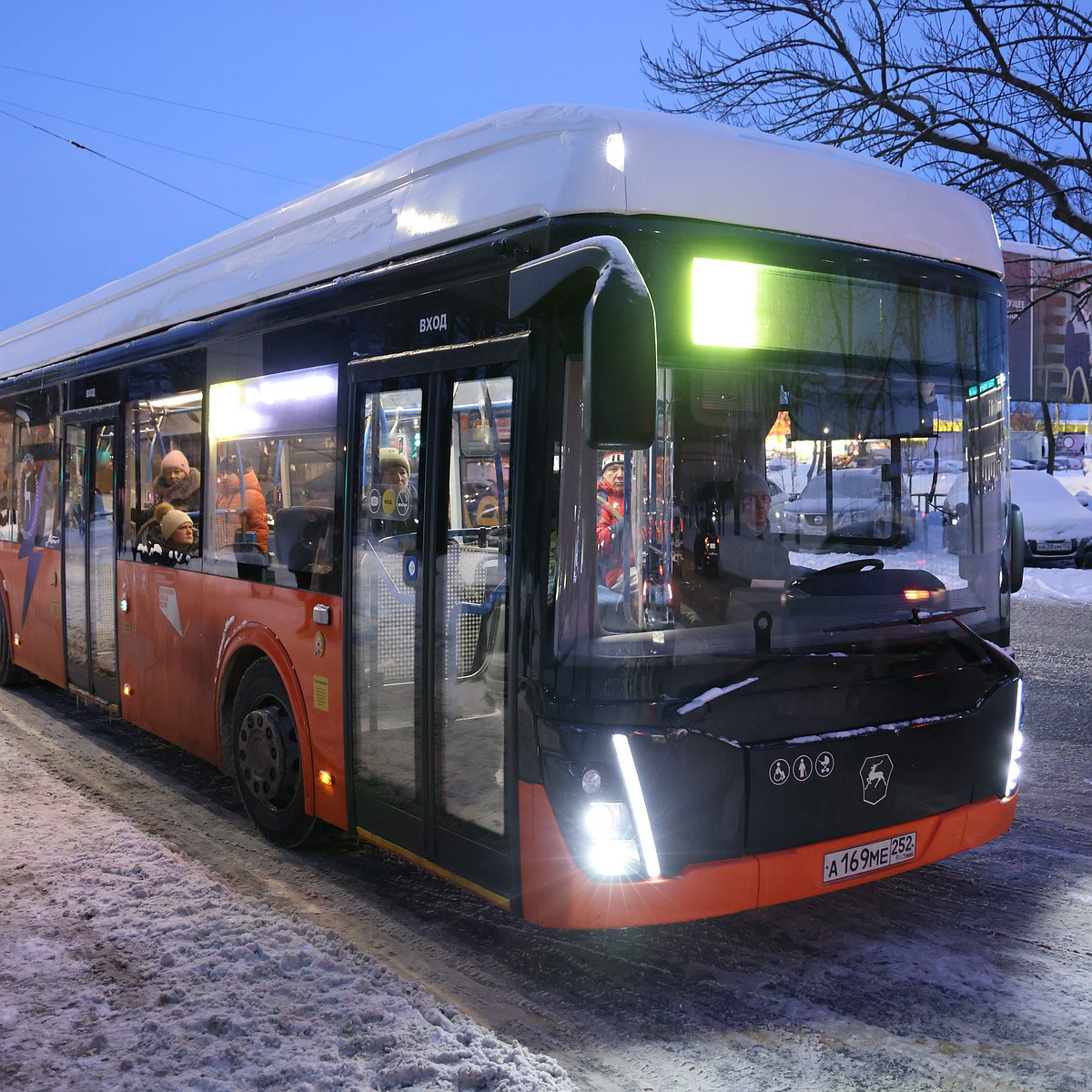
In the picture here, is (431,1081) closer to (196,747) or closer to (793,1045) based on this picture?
(793,1045)

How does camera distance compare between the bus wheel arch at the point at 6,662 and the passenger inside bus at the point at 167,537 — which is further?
the bus wheel arch at the point at 6,662

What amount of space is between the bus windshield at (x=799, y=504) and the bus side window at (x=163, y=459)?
3.30 meters

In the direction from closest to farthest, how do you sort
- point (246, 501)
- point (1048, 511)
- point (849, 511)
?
point (849, 511), point (246, 501), point (1048, 511)

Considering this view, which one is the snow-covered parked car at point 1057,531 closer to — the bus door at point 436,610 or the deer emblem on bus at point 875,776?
the deer emblem on bus at point 875,776

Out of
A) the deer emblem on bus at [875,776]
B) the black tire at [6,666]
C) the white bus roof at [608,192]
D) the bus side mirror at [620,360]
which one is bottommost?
the black tire at [6,666]

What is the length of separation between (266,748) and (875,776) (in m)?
2.97

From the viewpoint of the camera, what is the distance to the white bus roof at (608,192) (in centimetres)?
396

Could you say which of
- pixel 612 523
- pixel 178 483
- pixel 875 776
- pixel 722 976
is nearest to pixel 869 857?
pixel 875 776

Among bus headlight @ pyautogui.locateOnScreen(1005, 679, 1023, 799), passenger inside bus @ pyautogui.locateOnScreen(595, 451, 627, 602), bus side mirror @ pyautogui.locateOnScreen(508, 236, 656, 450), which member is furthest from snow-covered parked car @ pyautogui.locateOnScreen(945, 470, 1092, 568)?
bus side mirror @ pyautogui.locateOnScreen(508, 236, 656, 450)

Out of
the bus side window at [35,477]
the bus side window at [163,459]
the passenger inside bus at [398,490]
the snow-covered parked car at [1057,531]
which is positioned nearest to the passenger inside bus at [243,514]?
the bus side window at [163,459]

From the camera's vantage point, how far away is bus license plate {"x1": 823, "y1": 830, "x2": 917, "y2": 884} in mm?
4168

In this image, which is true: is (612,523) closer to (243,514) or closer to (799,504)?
(799,504)

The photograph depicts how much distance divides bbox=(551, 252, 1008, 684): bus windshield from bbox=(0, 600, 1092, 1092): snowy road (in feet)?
4.07

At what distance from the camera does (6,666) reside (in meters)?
10.4
